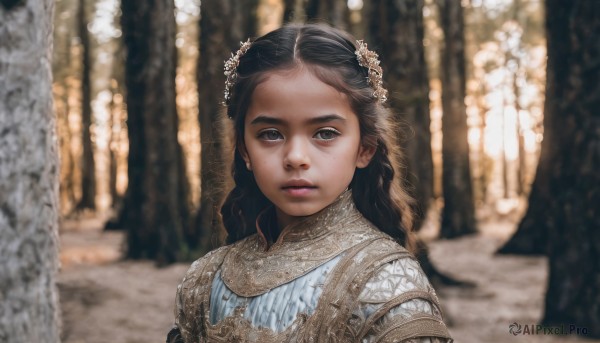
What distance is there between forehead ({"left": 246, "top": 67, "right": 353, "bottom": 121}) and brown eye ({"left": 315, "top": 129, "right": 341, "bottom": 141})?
0.19ft

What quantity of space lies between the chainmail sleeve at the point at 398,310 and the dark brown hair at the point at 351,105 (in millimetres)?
340

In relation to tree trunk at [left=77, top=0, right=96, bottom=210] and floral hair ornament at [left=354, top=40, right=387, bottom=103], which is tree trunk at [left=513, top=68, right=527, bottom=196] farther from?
floral hair ornament at [left=354, top=40, right=387, bottom=103]

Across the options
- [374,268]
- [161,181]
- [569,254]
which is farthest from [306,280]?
[161,181]

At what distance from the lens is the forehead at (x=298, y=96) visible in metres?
2.04

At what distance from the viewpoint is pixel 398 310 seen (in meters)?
1.92

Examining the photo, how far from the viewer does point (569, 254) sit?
217 inches

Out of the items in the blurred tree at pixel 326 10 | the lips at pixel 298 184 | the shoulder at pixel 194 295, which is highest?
the blurred tree at pixel 326 10

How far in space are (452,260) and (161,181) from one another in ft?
15.6

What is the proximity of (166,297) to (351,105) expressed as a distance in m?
6.22

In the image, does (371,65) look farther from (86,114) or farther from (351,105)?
(86,114)

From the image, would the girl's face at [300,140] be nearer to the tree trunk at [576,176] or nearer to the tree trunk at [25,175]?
the tree trunk at [25,175]

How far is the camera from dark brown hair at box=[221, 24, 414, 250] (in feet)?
6.94

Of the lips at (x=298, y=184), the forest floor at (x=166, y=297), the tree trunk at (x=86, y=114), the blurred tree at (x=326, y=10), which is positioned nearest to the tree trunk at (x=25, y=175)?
the lips at (x=298, y=184)

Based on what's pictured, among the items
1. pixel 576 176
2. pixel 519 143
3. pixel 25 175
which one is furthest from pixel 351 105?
pixel 519 143
